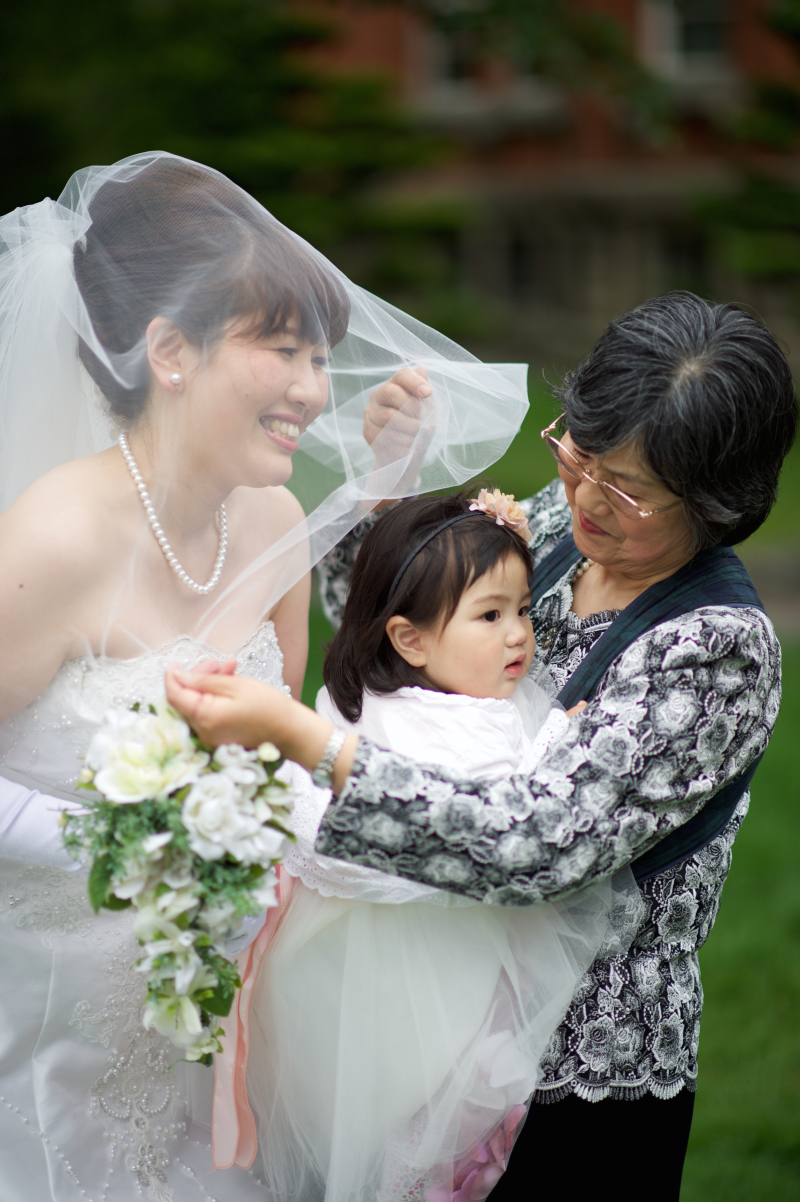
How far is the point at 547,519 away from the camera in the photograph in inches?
110

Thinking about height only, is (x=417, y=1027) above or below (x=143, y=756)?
below

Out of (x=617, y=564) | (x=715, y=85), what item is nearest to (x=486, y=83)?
(x=715, y=85)

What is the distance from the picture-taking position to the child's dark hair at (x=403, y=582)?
7.89ft

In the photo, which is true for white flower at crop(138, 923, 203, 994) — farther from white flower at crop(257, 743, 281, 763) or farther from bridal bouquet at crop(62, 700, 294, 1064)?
white flower at crop(257, 743, 281, 763)

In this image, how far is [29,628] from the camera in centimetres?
215

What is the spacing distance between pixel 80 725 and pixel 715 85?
621 inches

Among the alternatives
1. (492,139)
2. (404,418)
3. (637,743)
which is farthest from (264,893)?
(492,139)

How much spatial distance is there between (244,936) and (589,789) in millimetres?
687

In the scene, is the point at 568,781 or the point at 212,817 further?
the point at 568,781

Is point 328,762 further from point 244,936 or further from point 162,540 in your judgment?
point 162,540

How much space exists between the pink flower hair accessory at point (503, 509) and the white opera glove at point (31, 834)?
41.5 inches

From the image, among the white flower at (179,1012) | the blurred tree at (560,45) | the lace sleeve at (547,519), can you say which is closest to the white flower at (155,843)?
the white flower at (179,1012)

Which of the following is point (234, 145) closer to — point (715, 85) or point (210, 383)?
point (715, 85)

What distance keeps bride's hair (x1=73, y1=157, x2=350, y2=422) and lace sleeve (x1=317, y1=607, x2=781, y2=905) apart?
828mm
